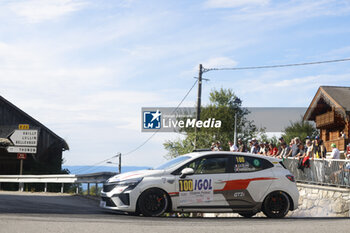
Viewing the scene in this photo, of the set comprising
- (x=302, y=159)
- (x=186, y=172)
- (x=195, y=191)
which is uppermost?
(x=302, y=159)

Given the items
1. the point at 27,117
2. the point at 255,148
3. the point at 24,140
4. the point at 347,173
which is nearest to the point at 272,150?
the point at 255,148

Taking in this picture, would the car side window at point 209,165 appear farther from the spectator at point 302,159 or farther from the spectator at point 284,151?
the spectator at point 284,151

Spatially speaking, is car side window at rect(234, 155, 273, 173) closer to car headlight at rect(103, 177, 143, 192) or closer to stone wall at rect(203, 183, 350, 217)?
car headlight at rect(103, 177, 143, 192)

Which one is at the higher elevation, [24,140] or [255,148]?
[24,140]

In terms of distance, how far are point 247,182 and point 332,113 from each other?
3653 cm

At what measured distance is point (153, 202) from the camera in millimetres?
11531

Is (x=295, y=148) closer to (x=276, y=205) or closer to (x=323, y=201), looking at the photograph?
(x=323, y=201)

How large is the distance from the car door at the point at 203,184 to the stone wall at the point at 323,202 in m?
6.11

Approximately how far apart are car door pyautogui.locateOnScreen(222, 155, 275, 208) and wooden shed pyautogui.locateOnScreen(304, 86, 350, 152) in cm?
2814

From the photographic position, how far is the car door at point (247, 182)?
477 inches

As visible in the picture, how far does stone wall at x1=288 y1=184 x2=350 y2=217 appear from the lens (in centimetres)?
1652

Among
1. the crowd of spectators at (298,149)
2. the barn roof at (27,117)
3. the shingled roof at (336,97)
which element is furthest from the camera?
the shingled roof at (336,97)

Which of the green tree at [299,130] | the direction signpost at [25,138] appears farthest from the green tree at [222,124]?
the direction signpost at [25,138]

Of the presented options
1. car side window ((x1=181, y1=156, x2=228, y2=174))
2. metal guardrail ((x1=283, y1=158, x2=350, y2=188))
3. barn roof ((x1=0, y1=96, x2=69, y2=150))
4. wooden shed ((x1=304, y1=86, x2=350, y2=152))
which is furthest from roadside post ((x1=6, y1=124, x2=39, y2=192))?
wooden shed ((x1=304, y1=86, x2=350, y2=152))
